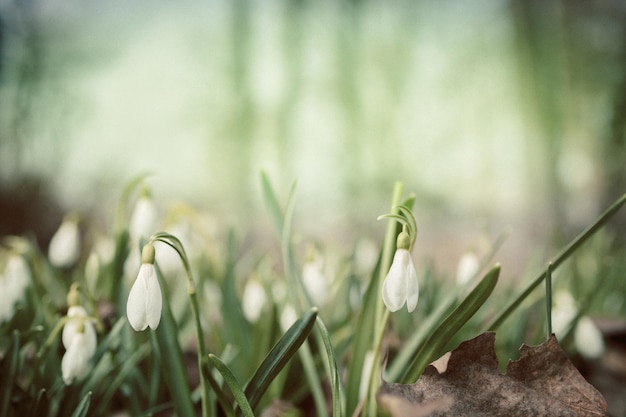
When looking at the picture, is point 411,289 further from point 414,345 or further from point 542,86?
point 542,86

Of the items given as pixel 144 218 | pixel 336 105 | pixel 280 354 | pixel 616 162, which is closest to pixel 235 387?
pixel 280 354

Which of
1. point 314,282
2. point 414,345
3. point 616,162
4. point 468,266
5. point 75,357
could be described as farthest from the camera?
point 616,162

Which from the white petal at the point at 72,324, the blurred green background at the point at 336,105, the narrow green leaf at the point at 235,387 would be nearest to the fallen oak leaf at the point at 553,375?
the narrow green leaf at the point at 235,387

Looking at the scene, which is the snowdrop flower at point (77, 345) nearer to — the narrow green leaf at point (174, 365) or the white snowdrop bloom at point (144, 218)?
the narrow green leaf at point (174, 365)

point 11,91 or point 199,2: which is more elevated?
point 199,2

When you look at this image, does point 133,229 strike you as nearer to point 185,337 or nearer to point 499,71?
point 185,337

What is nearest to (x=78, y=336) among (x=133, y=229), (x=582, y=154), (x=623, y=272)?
(x=133, y=229)
